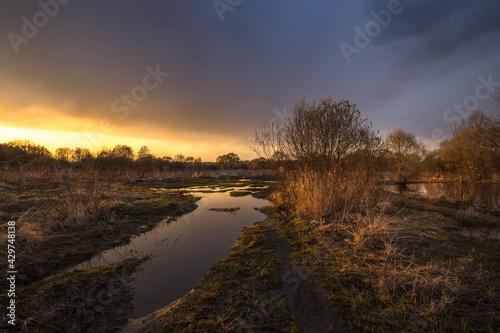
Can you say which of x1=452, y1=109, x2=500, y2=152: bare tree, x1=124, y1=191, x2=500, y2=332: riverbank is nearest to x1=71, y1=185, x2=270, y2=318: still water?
x1=124, y1=191, x2=500, y2=332: riverbank

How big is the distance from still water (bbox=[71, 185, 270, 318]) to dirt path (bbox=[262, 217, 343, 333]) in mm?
2037

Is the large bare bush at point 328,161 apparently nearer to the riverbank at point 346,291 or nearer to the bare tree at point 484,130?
the riverbank at point 346,291

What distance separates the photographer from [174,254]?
19.3 feet

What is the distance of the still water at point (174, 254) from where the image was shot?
157 inches

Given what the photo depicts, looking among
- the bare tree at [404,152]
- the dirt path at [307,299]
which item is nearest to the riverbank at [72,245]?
the dirt path at [307,299]

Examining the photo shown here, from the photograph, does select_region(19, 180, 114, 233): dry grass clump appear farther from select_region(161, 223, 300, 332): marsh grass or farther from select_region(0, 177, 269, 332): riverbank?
select_region(161, 223, 300, 332): marsh grass

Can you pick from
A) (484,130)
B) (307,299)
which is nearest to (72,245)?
(307,299)

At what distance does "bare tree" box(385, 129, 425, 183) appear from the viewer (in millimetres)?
30828

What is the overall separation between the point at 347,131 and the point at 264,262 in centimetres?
785

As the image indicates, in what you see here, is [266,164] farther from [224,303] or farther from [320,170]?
[224,303]

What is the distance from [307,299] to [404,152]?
123 feet

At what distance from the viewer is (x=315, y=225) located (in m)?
7.49

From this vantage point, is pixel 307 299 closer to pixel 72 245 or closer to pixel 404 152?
pixel 72 245

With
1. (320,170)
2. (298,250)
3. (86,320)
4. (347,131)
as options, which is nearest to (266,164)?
(320,170)
